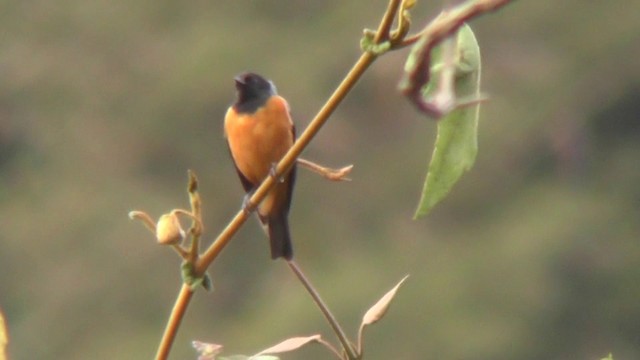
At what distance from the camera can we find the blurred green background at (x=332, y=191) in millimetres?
16906

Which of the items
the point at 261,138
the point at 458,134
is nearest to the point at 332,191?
the point at 261,138

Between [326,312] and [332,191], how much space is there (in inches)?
704

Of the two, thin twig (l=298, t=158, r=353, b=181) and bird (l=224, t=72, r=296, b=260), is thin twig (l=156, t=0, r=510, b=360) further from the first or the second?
bird (l=224, t=72, r=296, b=260)

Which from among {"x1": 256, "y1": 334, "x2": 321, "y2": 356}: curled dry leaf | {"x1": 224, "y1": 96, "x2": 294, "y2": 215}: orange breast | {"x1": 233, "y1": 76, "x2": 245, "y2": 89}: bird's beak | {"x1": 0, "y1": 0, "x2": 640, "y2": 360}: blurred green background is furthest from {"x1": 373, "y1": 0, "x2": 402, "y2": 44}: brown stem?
{"x1": 0, "y1": 0, "x2": 640, "y2": 360}: blurred green background

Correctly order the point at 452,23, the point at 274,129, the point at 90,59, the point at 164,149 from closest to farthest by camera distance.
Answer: the point at 452,23
the point at 274,129
the point at 164,149
the point at 90,59

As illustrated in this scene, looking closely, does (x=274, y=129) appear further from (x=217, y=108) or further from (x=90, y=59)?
(x=90, y=59)

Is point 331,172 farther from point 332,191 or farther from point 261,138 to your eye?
point 332,191

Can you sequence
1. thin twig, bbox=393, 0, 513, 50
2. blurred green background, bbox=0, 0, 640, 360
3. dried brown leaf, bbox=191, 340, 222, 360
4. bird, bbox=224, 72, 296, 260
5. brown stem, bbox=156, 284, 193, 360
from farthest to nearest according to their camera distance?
blurred green background, bbox=0, 0, 640, 360 < bird, bbox=224, 72, 296, 260 < dried brown leaf, bbox=191, 340, 222, 360 < brown stem, bbox=156, 284, 193, 360 < thin twig, bbox=393, 0, 513, 50

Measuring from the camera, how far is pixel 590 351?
1558 cm

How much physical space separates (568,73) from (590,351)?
15.1 feet

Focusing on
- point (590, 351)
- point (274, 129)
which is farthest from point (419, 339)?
point (274, 129)

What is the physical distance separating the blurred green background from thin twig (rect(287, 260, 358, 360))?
564 inches

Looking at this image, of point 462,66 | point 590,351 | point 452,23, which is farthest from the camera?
point 590,351

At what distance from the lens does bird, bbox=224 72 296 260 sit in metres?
3.14
